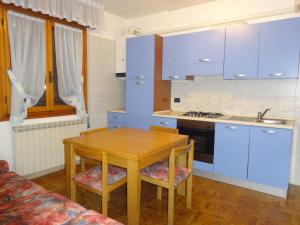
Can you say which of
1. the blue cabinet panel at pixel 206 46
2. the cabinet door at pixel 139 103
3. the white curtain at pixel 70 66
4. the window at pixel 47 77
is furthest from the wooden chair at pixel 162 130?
the window at pixel 47 77

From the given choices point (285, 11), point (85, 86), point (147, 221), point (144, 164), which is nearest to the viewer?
point (144, 164)

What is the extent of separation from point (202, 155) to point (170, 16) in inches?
92.6

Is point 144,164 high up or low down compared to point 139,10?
down

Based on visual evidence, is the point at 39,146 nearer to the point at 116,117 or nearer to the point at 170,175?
the point at 116,117

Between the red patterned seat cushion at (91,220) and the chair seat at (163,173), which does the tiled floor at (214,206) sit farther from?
the red patterned seat cushion at (91,220)

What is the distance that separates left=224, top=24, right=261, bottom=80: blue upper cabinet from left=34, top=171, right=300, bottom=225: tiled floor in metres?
1.47

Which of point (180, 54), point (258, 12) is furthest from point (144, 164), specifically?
point (258, 12)

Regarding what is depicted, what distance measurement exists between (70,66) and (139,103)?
1.20 m

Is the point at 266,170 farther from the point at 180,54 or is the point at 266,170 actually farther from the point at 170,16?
the point at 170,16

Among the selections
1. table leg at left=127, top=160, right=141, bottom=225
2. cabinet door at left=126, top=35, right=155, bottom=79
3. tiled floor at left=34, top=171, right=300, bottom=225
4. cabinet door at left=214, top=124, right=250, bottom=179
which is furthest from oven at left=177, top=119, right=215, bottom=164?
table leg at left=127, top=160, right=141, bottom=225

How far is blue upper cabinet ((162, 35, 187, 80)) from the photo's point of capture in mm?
3191

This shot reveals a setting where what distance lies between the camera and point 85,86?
11.4 feet

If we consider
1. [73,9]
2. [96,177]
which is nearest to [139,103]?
[73,9]

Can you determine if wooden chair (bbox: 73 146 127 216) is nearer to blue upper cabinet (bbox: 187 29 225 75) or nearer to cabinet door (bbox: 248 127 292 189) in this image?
cabinet door (bbox: 248 127 292 189)
